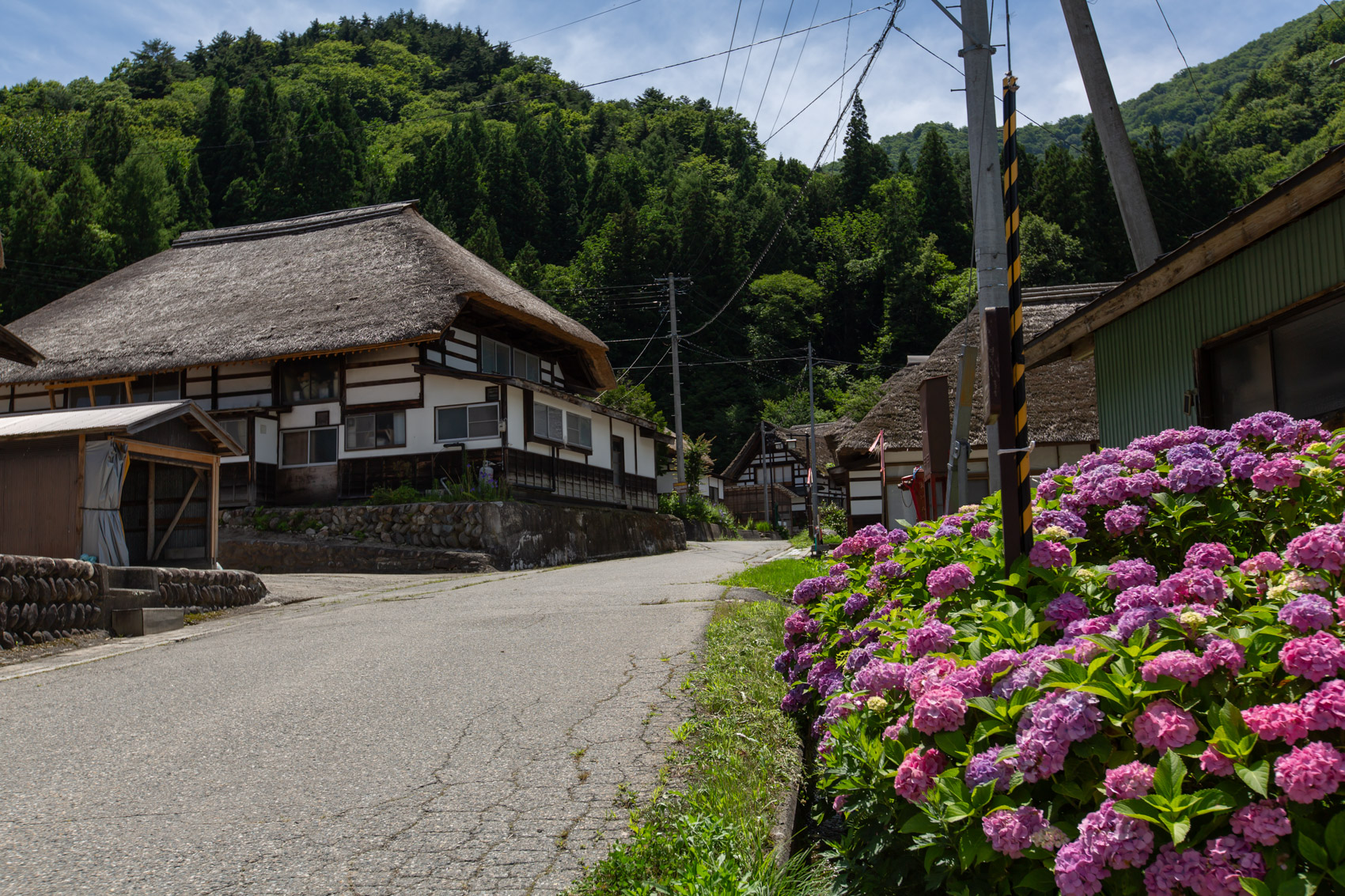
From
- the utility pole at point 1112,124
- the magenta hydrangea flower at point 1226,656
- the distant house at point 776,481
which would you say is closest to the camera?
the magenta hydrangea flower at point 1226,656

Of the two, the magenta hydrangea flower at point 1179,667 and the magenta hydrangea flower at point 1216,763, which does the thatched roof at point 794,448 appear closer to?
the magenta hydrangea flower at point 1179,667

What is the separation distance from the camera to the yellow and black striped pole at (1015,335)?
3.51 metres

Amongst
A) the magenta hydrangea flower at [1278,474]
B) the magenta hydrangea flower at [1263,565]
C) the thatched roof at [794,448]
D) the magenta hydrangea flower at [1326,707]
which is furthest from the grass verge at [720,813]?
the thatched roof at [794,448]

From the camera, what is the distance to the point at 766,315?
57594 mm

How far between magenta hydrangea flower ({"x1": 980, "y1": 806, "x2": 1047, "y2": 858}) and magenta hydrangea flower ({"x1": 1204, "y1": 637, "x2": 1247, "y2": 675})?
1.84ft

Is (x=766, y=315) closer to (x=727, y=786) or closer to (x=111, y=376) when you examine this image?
(x=111, y=376)

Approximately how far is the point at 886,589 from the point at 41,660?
7.18 m

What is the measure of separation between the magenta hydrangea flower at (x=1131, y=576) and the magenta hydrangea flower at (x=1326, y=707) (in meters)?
0.97

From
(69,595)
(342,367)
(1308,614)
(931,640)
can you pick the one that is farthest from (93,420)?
(1308,614)

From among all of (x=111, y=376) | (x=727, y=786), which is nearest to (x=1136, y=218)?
(x=727, y=786)

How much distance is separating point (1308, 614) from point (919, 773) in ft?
3.35

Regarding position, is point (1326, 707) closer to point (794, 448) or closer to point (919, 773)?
point (919, 773)

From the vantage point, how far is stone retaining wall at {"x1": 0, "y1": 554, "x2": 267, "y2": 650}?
8.13 m

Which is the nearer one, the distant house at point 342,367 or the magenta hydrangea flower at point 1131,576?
the magenta hydrangea flower at point 1131,576
